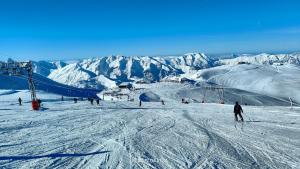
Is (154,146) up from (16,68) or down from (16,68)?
down

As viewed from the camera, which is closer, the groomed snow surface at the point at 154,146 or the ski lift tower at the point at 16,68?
the groomed snow surface at the point at 154,146

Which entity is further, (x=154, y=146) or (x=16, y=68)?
(x=16, y=68)

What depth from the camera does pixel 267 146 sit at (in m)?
16.6

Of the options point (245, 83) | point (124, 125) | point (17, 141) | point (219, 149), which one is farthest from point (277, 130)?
point (245, 83)

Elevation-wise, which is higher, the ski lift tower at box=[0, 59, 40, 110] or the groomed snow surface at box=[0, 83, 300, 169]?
the ski lift tower at box=[0, 59, 40, 110]

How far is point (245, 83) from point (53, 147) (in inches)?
7055

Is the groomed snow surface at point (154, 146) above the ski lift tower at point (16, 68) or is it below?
below

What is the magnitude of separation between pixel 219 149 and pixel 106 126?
1073cm

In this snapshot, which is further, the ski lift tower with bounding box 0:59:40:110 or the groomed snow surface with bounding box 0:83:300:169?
the ski lift tower with bounding box 0:59:40:110

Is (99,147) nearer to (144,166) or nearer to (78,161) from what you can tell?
(78,161)

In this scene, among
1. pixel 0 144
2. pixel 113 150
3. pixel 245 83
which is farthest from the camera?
pixel 245 83

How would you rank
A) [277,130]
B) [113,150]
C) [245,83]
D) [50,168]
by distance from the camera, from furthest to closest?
[245,83]
[277,130]
[113,150]
[50,168]

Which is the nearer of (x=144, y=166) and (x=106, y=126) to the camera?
(x=144, y=166)

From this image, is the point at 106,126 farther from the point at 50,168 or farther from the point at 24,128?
the point at 50,168
